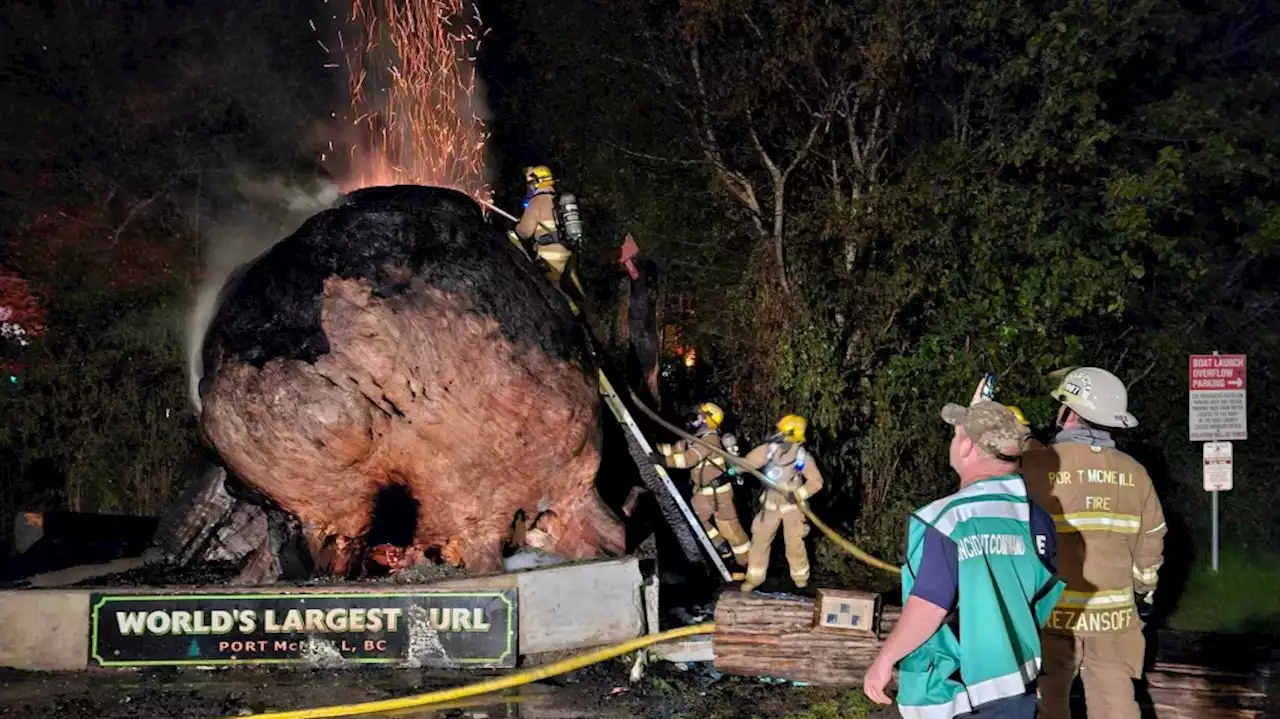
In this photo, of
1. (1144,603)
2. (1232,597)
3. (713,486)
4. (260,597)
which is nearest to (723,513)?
(713,486)

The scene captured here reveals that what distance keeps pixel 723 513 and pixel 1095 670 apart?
466cm

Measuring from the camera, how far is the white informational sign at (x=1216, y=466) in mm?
10422

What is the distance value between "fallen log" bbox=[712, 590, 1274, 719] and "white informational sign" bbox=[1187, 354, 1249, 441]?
13.3 feet

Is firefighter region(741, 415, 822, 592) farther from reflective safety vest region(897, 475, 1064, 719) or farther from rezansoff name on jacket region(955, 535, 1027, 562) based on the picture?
rezansoff name on jacket region(955, 535, 1027, 562)

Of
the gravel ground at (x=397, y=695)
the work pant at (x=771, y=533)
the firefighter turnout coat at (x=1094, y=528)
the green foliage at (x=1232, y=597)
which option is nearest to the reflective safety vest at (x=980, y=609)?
the firefighter turnout coat at (x=1094, y=528)

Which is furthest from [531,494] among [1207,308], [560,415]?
[1207,308]

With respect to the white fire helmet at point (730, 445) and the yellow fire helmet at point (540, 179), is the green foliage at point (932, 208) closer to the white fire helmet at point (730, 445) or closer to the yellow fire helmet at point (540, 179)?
the white fire helmet at point (730, 445)

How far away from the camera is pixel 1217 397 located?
34.4 feet

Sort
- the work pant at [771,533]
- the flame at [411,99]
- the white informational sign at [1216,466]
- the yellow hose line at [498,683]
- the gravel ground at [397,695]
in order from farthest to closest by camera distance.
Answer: the flame at [411,99], the white informational sign at [1216,466], the work pant at [771,533], the gravel ground at [397,695], the yellow hose line at [498,683]

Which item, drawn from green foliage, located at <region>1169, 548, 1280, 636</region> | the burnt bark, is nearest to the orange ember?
the burnt bark

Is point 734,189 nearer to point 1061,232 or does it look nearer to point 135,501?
point 1061,232

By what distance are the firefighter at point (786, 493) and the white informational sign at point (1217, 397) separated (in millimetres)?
4313

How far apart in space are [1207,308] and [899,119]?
4.91m

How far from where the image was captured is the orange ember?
51.6ft
